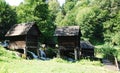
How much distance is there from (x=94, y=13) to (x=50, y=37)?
34.6 m

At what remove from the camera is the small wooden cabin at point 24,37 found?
140ft

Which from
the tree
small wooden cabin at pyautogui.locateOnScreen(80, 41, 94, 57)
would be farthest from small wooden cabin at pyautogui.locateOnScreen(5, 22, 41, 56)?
small wooden cabin at pyautogui.locateOnScreen(80, 41, 94, 57)

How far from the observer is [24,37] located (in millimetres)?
43062

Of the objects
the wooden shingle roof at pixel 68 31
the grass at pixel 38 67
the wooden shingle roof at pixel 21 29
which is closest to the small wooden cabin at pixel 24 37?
the wooden shingle roof at pixel 21 29

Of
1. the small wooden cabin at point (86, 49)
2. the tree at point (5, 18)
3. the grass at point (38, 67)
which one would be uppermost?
the tree at point (5, 18)

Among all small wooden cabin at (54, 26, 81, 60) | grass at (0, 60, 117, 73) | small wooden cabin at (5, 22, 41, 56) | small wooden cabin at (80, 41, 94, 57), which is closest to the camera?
grass at (0, 60, 117, 73)

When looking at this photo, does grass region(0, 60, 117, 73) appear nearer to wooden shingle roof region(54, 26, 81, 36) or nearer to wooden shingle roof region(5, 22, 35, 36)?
wooden shingle roof region(5, 22, 35, 36)

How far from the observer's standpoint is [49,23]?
51.5 m

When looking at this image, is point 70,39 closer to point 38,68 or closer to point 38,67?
point 38,67

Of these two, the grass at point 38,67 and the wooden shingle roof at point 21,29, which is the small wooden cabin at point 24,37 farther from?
the grass at point 38,67

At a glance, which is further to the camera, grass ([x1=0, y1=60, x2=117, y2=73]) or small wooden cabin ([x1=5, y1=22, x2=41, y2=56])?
small wooden cabin ([x1=5, y1=22, x2=41, y2=56])

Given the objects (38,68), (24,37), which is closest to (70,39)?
(24,37)

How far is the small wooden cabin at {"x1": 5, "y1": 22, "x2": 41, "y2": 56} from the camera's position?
1678 inches

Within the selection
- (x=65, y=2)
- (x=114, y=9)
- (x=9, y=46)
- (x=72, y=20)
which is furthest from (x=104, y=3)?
(x=65, y=2)
